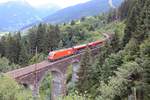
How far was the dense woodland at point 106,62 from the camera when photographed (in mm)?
33938

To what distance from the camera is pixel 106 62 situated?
1817 inches

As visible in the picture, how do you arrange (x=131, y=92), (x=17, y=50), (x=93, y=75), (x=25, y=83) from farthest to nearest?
(x=17, y=50) < (x=25, y=83) < (x=93, y=75) < (x=131, y=92)

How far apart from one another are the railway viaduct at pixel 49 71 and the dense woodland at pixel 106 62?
2482mm

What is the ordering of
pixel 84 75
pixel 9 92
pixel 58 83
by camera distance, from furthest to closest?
pixel 58 83
pixel 84 75
pixel 9 92

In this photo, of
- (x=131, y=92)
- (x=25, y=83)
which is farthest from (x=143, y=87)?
(x=25, y=83)

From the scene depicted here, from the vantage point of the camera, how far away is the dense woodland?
3394cm

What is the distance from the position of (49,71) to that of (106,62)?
53.5 feet

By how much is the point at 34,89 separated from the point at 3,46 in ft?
93.2

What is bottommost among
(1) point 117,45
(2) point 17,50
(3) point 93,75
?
(3) point 93,75

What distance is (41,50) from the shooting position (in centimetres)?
8600

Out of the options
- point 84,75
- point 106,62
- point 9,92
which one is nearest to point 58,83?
point 84,75

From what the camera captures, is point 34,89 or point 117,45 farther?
point 34,89

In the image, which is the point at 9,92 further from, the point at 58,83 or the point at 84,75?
the point at 58,83

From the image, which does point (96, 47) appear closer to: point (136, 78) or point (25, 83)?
point (25, 83)
